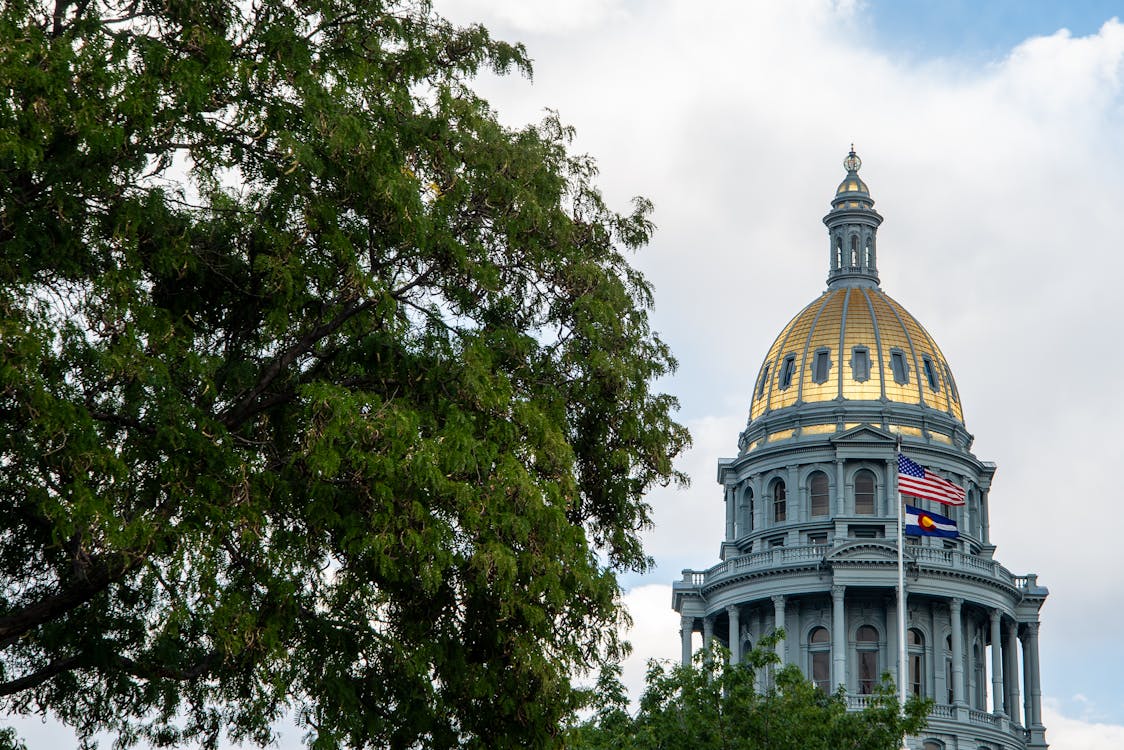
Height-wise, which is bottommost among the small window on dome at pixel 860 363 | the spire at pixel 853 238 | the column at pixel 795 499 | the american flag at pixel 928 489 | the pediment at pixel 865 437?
the american flag at pixel 928 489

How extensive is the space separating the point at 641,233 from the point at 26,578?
10.5 metres

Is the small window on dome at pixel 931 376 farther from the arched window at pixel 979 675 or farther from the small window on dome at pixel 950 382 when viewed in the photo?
the arched window at pixel 979 675

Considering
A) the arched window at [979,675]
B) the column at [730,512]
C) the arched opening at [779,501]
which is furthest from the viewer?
the column at [730,512]

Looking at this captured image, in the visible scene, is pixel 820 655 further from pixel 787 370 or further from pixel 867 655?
pixel 787 370

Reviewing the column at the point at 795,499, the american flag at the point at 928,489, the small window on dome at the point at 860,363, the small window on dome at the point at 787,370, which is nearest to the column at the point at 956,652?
the column at the point at 795,499

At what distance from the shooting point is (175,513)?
25.9 meters

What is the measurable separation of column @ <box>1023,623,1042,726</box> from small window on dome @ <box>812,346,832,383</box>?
1620 centimetres

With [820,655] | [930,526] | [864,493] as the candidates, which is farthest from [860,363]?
→ [930,526]

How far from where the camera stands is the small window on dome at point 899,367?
105 metres

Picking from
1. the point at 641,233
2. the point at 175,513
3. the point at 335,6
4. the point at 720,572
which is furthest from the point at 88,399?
the point at 720,572

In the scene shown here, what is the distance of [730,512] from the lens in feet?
352

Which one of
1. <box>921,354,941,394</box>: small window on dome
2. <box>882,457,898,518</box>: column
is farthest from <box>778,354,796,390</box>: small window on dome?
<box>882,457,898,518</box>: column

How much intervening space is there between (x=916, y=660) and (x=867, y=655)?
2.34 metres

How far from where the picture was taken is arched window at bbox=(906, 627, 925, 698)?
318 ft
